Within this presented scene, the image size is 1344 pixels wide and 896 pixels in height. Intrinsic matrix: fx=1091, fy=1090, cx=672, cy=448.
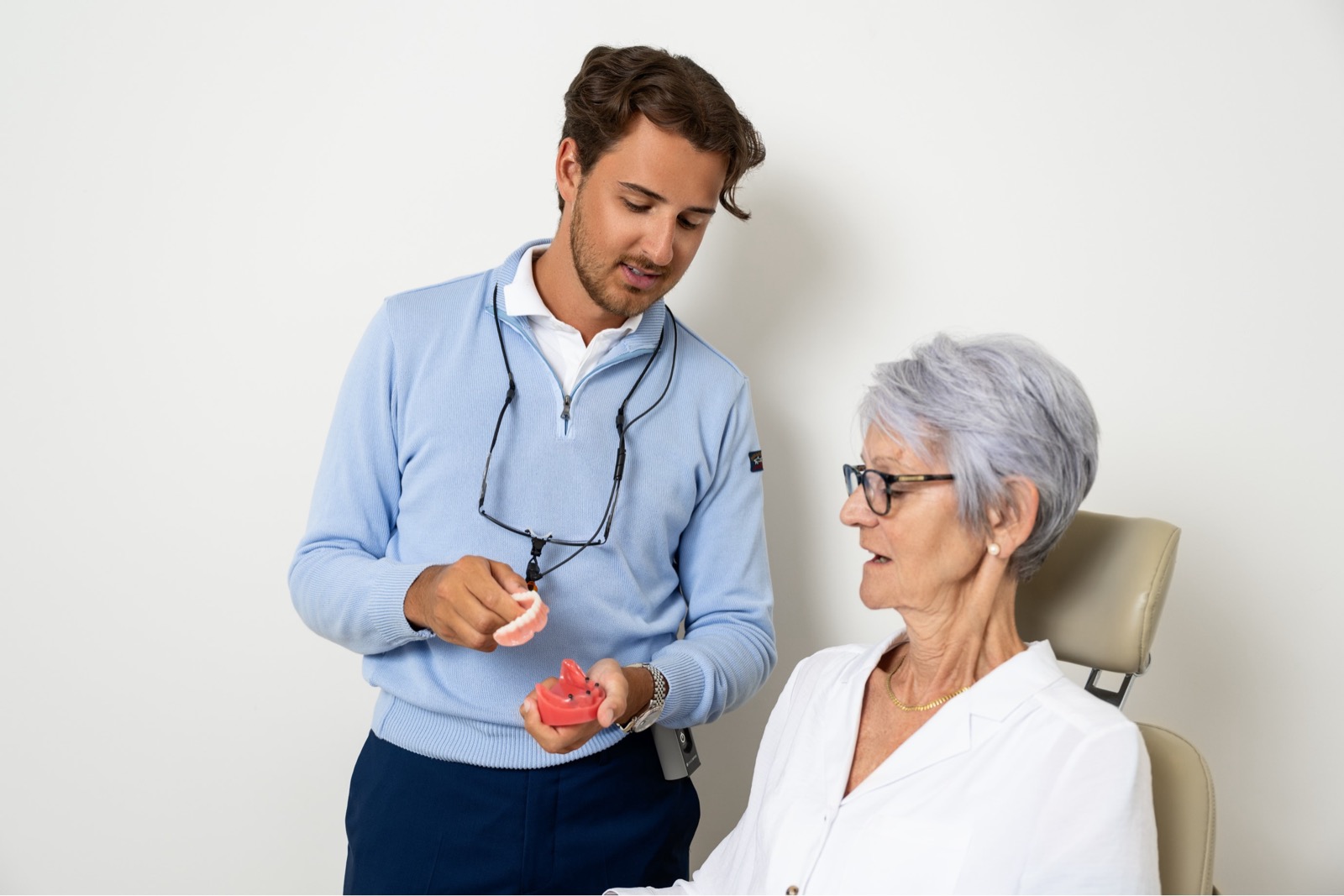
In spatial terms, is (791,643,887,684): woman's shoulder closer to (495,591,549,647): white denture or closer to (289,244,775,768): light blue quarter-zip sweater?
(289,244,775,768): light blue quarter-zip sweater

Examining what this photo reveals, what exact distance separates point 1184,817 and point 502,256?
5.86 ft

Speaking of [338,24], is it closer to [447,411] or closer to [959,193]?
[447,411]

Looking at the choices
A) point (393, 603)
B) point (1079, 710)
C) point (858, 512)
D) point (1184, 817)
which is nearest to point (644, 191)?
point (858, 512)

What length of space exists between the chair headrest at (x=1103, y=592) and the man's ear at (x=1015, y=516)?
0.16m

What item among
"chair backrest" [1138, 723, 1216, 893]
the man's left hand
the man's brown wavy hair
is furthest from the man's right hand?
"chair backrest" [1138, 723, 1216, 893]

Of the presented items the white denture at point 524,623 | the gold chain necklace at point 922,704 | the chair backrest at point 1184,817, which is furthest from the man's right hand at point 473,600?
the chair backrest at point 1184,817

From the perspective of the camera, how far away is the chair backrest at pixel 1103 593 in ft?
5.08

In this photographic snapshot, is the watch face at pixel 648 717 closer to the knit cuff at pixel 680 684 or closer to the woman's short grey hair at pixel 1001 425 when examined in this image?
the knit cuff at pixel 680 684

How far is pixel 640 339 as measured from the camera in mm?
2088

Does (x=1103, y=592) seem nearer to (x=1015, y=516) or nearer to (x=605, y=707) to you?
(x=1015, y=516)

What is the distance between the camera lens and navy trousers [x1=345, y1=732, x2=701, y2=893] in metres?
1.89

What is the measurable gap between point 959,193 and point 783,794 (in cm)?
144

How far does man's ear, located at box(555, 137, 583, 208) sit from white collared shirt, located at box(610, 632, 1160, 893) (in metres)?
1.02

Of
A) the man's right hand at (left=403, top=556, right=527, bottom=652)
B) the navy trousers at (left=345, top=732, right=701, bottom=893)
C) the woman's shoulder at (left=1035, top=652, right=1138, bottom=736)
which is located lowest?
the navy trousers at (left=345, top=732, right=701, bottom=893)
